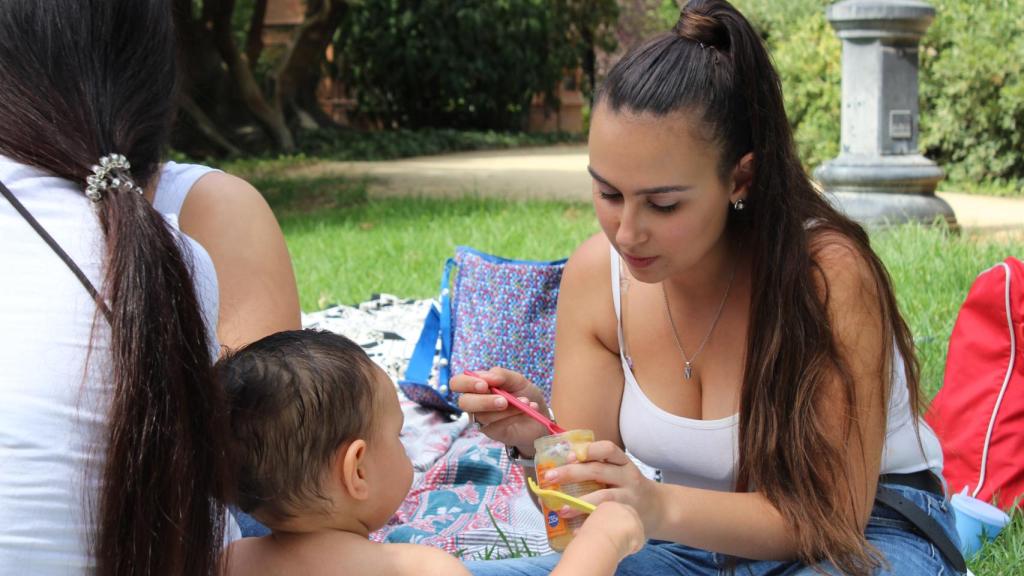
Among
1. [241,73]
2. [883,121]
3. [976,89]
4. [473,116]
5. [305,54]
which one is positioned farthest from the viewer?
[473,116]

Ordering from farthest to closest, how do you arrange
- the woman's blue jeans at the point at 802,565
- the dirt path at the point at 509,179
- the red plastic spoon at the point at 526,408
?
the dirt path at the point at 509,179 → the woman's blue jeans at the point at 802,565 → the red plastic spoon at the point at 526,408

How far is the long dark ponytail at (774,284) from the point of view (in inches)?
82.0

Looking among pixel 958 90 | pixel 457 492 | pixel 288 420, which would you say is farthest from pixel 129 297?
pixel 958 90

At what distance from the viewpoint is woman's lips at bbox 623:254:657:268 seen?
2.14 meters

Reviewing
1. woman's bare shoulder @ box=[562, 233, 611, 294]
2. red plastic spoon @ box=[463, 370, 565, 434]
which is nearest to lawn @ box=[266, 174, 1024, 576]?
woman's bare shoulder @ box=[562, 233, 611, 294]

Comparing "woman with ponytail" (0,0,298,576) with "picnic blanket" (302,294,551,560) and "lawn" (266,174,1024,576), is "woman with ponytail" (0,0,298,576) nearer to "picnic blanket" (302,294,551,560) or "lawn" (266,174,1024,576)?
"picnic blanket" (302,294,551,560)

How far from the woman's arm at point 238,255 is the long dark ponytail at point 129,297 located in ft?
2.88

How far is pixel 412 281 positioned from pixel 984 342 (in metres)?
3.31

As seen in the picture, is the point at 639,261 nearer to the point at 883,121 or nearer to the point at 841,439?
the point at 841,439

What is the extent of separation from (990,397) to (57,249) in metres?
2.51

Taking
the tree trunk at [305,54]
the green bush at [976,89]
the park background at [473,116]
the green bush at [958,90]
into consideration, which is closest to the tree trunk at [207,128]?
the park background at [473,116]

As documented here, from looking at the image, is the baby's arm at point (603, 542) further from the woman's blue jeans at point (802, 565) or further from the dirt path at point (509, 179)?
the dirt path at point (509, 179)

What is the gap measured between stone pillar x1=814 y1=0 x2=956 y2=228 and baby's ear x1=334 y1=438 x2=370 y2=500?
5269mm

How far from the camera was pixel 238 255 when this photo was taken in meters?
2.58
